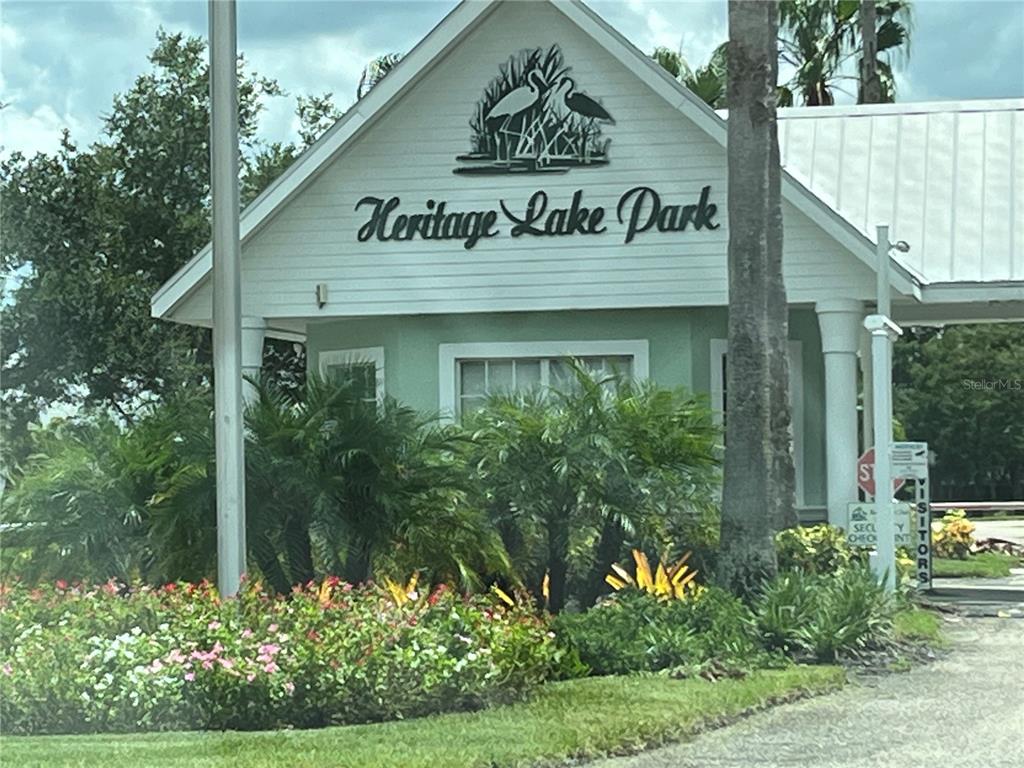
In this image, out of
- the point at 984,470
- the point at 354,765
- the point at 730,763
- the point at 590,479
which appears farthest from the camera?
the point at 984,470

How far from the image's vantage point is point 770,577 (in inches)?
522

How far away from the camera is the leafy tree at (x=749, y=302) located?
13312 millimetres

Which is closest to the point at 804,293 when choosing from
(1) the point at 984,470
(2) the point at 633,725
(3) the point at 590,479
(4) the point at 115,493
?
(3) the point at 590,479

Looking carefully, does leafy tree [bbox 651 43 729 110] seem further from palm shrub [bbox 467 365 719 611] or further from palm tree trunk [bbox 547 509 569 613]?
palm tree trunk [bbox 547 509 569 613]

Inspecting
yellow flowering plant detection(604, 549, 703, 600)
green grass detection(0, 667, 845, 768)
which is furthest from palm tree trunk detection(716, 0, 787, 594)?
green grass detection(0, 667, 845, 768)

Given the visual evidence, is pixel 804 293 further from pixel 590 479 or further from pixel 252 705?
pixel 252 705

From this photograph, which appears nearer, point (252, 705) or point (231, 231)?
point (252, 705)

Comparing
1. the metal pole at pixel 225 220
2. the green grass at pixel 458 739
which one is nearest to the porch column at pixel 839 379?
the green grass at pixel 458 739

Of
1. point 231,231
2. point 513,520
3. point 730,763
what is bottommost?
point 730,763

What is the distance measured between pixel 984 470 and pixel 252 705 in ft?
90.5

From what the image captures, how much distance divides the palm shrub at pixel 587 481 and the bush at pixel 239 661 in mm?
2902

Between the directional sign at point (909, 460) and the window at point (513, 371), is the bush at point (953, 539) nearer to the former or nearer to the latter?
the window at point (513, 371)

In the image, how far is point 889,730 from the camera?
9.96m

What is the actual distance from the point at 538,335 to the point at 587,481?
434 cm
